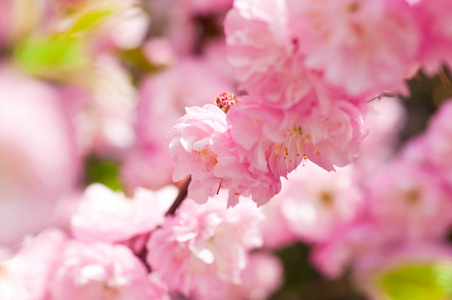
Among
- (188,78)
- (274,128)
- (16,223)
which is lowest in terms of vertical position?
(16,223)

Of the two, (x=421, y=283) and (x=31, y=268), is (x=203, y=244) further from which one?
(x=421, y=283)

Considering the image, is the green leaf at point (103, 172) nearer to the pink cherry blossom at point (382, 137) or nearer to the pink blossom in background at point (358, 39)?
the pink cherry blossom at point (382, 137)

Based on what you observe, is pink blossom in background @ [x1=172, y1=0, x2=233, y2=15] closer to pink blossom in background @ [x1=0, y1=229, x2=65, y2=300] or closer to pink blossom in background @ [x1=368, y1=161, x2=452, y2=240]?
pink blossom in background @ [x1=368, y1=161, x2=452, y2=240]

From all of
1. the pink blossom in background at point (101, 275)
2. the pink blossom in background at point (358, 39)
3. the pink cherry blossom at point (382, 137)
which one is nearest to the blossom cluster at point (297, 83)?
the pink blossom in background at point (358, 39)

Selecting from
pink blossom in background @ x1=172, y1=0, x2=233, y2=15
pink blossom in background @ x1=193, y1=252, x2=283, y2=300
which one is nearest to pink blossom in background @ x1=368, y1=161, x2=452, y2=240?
pink blossom in background @ x1=193, y1=252, x2=283, y2=300

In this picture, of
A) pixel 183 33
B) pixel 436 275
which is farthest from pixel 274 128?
pixel 183 33

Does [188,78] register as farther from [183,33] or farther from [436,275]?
[436,275]

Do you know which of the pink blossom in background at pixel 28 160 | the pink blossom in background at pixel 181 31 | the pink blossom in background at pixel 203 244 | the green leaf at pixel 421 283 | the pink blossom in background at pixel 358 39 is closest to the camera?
the pink blossom in background at pixel 358 39
